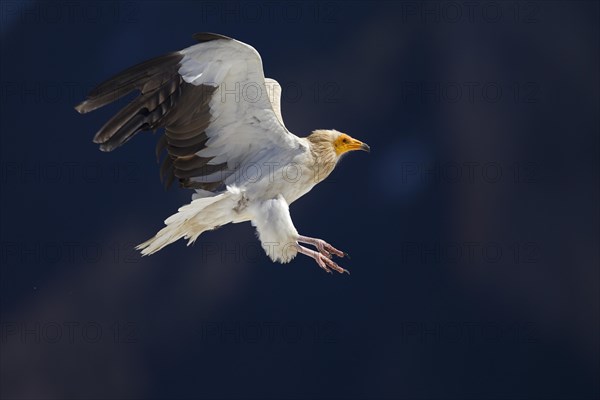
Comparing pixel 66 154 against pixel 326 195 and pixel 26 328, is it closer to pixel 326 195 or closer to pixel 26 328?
pixel 26 328

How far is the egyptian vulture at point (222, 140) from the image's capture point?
3.63 m

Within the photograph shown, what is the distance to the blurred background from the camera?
5.09 m

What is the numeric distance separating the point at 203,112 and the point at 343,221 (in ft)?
5.26

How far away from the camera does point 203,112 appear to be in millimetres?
3818

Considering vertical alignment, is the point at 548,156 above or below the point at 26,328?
above

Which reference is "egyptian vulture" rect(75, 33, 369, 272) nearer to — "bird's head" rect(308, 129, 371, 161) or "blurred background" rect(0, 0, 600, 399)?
"bird's head" rect(308, 129, 371, 161)

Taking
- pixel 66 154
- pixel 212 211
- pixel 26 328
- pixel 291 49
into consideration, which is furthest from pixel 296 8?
pixel 26 328

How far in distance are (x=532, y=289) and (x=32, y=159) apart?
9.43 feet

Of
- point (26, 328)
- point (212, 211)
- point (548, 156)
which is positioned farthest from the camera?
point (548, 156)

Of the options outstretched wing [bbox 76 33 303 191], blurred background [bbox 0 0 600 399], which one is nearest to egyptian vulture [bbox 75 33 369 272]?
outstretched wing [bbox 76 33 303 191]

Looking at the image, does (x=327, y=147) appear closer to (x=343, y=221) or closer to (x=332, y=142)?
(x=332, y=142)

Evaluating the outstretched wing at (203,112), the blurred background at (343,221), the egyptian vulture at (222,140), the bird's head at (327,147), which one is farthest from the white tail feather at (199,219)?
the blurred background at (343,221)

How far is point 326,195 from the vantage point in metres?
5.23

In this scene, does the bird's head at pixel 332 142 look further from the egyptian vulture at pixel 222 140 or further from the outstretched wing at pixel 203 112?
the outstretched wing at pixel 203 112
